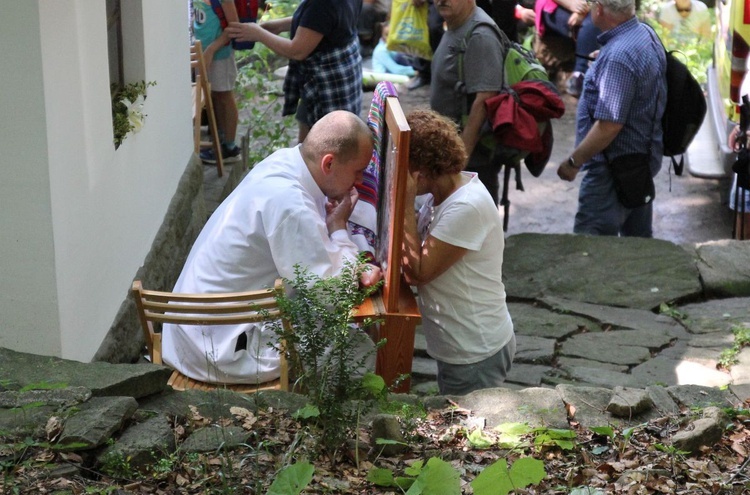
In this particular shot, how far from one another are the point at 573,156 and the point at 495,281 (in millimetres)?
2398

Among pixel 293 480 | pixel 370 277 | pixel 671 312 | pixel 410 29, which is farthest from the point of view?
pixel 410 29

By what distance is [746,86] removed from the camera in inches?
279

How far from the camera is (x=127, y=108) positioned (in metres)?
5.29

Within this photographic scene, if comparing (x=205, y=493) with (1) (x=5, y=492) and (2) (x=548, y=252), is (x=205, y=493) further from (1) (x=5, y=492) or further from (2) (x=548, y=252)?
(2) (x=548, y=252)

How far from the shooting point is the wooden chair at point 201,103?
24.3 feet

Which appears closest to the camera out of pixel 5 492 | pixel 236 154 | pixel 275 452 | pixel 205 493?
pixel 5 492

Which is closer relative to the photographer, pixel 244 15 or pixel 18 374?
pixel 18 374

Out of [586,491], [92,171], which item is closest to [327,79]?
[92,171]

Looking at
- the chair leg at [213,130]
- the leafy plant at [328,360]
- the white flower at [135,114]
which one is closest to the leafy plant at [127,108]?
the white flower at [135,114]

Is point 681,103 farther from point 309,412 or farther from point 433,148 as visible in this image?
point 309,412

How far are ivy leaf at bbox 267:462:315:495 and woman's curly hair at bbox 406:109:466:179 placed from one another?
60.2 inches

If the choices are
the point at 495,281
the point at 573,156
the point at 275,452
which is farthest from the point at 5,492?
the point at 573,156

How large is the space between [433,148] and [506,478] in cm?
153

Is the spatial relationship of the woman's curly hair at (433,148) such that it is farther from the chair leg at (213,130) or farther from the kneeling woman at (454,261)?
the chair leg at (213,130)
